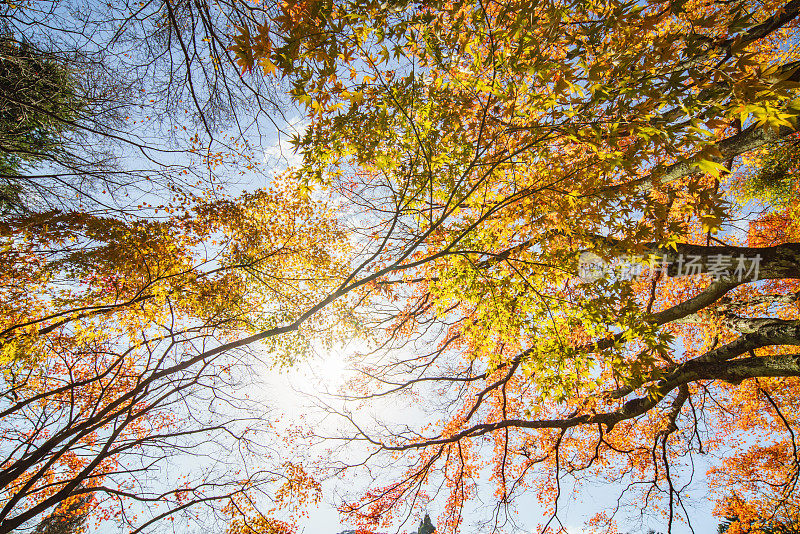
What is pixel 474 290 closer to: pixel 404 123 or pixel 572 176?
pixel 572 176

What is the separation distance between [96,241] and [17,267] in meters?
1.49

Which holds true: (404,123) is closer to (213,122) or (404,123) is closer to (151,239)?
(213,122)

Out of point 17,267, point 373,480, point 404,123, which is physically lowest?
point 373,480

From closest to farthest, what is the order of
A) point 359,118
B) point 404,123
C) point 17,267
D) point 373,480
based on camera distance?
1. point 359,118
2. point 404,123
3. point 17,267
4. point 373,480

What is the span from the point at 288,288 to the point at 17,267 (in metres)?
4.67

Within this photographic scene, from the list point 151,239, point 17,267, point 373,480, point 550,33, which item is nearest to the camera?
point 550,33

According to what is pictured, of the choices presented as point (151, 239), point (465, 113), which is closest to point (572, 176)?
point (465, 113)

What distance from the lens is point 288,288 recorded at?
281 inches

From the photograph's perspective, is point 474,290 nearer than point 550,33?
No

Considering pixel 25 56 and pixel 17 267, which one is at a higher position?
pixel 25 56

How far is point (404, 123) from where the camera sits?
3.34 m

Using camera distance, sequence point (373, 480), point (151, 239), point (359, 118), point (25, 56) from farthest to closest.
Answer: point (373, 480) → point (151, 239) → point (25, 56) → point (359, 118)

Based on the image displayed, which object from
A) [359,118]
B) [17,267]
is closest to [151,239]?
[17,267]

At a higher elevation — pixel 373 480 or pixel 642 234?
pixel 642 234
